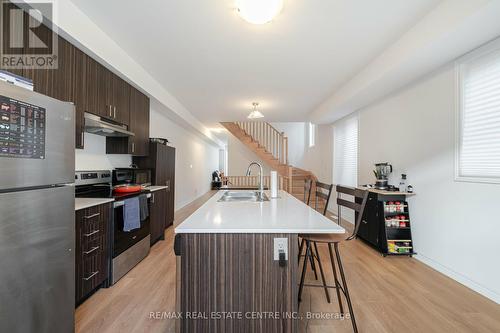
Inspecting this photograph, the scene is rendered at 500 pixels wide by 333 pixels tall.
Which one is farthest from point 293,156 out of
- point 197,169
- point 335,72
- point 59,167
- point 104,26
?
point 59,167

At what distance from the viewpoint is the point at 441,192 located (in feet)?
8.79

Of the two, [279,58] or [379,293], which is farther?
[279,58]

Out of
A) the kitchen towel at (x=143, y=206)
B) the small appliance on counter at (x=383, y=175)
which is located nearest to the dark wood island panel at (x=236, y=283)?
the kitchen towel at (x=143, y=206)

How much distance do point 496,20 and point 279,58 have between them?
192cm

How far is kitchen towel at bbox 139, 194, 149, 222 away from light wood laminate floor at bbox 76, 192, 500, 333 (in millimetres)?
Result: 600

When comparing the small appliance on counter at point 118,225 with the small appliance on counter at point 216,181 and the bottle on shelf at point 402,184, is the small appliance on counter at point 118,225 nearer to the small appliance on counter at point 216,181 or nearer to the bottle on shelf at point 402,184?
the bottle on shelf at point 402,184

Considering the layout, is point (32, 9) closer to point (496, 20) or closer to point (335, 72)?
point (335, 72)

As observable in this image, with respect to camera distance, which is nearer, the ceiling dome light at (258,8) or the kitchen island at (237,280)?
the kitchen island at (237,280)

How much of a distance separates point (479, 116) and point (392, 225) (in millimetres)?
1612

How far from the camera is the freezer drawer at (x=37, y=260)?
3.59 ft

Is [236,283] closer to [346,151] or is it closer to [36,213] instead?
[36,213]

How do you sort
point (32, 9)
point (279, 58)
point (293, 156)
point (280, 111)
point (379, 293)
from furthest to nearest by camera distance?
point (293, 156) < point (280, 111) < point (279, 58) < point (379, 293) < point (32, 9)

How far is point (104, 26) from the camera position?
7.29 feet

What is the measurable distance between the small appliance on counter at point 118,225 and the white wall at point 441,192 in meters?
3.65
